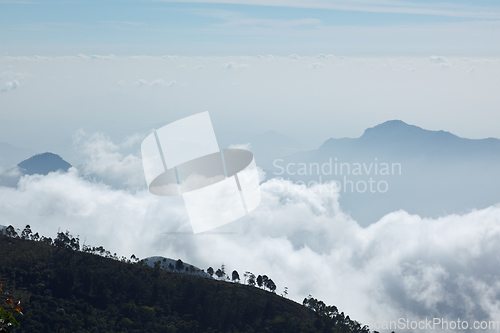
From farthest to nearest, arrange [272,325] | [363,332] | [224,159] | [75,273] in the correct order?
1. [363,332]
2. [75,273]
3. [272,325]
4. [224,159]

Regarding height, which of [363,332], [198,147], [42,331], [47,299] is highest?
[198,147]

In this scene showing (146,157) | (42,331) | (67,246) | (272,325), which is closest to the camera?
(146,157)

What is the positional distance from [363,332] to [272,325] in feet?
80.0

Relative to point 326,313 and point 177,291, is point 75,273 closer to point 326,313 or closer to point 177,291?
point 177,291

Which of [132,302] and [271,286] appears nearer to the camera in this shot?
[132,302]

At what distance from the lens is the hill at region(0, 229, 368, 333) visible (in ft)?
216

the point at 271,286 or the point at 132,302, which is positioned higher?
the point at 271,286

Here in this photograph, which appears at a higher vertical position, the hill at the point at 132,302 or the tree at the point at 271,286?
the tree at the point at 271,286

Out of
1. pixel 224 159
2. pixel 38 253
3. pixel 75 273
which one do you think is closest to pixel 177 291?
pixel 75 273

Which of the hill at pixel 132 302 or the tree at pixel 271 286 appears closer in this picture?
the hill at pixel 132 302

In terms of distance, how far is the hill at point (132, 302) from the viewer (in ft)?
216

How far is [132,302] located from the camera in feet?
236

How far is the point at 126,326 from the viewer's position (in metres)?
65.9

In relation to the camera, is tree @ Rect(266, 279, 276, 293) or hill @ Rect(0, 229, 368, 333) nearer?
hill @ Rect(0, 229, 368, 333)
